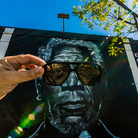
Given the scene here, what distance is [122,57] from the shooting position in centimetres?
278

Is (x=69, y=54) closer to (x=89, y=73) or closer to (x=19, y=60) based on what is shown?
(x=89, y=73)

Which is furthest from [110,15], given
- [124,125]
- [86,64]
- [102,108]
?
[124,125]

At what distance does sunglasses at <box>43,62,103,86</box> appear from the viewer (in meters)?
1.11

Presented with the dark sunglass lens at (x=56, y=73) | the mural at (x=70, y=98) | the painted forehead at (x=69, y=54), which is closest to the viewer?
the dark sunglass lens at (x=56, y=73)

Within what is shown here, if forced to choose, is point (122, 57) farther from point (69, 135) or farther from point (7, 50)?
point (7, 50)

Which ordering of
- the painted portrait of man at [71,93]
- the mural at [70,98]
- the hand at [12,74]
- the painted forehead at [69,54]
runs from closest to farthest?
1. the hand at [12,74]
2. the mural at [70,98]
3. the painted portrait of man at [71,93]
4. the painted forehead at [69,54]

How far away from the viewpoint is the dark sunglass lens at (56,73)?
107 cm

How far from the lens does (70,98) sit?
6.96 feet

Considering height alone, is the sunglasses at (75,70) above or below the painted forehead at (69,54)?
below

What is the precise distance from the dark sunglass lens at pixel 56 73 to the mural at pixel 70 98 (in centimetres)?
32

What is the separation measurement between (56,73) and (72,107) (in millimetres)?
1250

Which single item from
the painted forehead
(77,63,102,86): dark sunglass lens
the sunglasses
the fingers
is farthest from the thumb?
the painted forehead

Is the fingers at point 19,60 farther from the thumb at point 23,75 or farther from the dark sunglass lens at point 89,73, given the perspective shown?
the dark sunglass lens at point 89,73

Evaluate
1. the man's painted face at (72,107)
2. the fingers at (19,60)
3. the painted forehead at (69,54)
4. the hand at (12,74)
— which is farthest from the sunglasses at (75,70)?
the painted forehead at (69,54)
